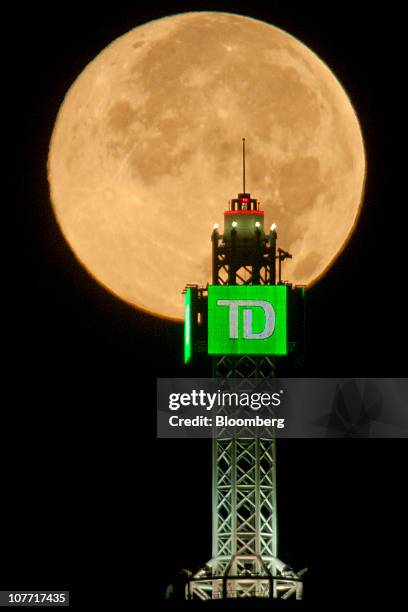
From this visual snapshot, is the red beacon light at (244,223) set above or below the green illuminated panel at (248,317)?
above

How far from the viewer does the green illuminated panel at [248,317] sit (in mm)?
155250

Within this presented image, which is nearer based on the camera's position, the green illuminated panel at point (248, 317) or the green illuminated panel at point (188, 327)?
the green illuminated panel at point (248, 317)

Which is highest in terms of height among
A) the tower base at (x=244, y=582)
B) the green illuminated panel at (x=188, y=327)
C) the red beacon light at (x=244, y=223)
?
the red beacon light at (x=244, y=223)

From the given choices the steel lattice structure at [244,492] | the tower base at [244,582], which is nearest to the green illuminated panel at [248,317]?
the steel lattice structure at [244,492]

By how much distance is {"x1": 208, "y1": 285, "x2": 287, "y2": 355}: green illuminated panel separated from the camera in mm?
155250

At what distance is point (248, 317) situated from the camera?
156m

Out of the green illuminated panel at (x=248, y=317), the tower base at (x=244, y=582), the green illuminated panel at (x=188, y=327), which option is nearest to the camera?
the tower base at (x=244, y=582)

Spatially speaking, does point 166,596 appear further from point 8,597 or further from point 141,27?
point 141,27


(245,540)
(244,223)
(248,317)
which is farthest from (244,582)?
(244,223)

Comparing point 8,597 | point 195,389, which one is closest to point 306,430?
point 195,389

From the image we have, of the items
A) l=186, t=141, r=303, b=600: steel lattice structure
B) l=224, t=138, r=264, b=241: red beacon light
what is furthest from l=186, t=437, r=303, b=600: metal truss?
l=224, t=138, r=264, b=241: red beacon light

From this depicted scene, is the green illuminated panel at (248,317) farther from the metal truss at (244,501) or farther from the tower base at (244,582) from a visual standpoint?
the tower base at (244,582)

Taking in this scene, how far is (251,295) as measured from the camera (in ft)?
510

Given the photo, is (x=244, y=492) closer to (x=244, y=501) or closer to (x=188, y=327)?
(x=244, y=501)
